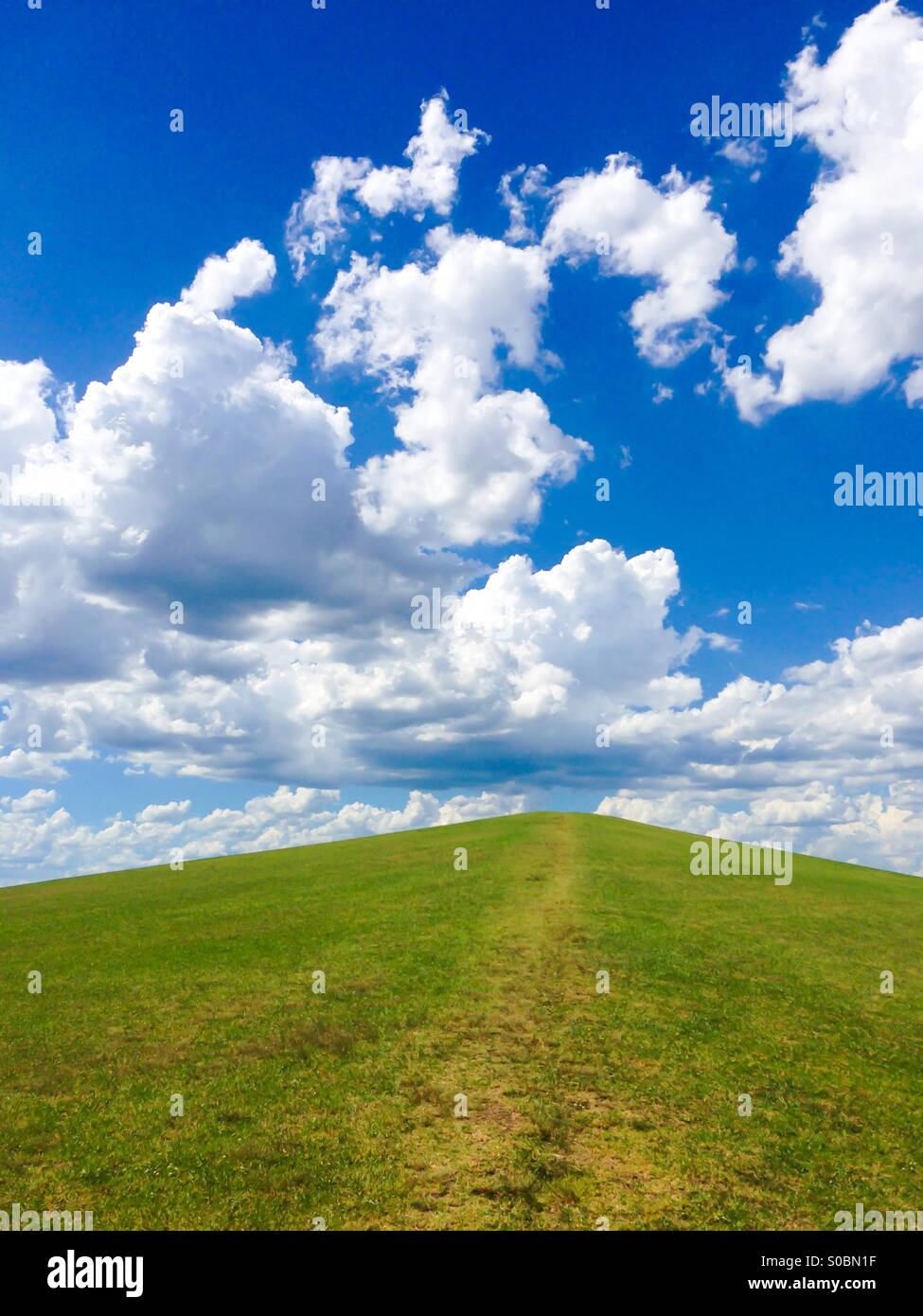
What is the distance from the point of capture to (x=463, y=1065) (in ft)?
68.1

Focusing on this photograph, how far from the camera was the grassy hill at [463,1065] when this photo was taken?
14.7 meters

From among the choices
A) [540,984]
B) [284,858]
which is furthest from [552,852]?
[540,984]

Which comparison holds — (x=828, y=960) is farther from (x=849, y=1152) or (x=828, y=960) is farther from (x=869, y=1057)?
(x=849, y=1152)

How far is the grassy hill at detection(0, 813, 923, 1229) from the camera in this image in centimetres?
1474

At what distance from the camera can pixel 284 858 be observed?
6744 cm

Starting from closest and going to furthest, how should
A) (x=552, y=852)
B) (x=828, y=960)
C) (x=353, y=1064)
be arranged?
(x=353, y=1064), (x=828, y=960), (x=552, y=852)

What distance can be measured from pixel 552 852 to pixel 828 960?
28.6 meters
